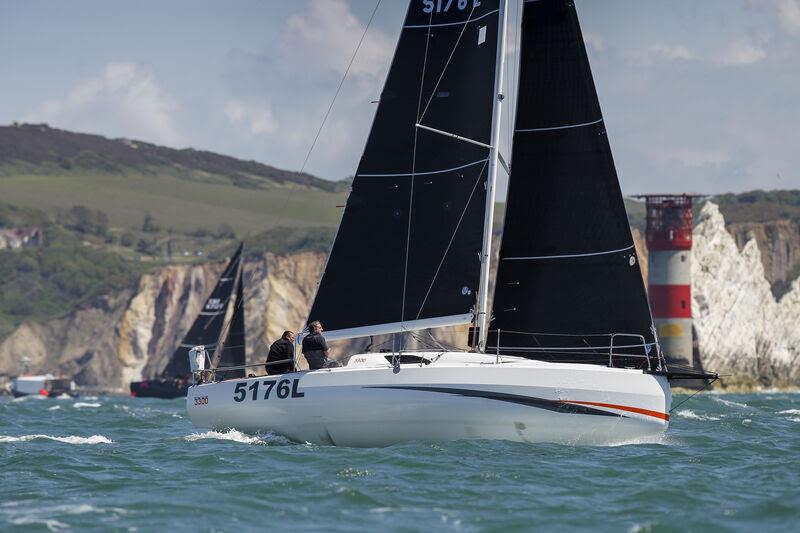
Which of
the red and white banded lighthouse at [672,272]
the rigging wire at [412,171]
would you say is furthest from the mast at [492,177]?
the red and white banded lighthouse at [672,272]

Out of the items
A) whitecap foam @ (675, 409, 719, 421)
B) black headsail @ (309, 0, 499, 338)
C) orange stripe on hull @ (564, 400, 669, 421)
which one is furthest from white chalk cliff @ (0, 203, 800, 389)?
orange stripe on hull @ (564, 400, 669, 421)

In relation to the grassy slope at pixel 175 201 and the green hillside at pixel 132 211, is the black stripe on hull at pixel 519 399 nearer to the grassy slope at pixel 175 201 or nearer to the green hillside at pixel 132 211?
the green hillside at pixel 132 211

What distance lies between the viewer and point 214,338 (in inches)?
2499

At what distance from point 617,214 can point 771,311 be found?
6531cm

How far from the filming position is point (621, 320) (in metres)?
22.5

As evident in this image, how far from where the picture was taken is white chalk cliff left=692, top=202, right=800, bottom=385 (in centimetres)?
8144

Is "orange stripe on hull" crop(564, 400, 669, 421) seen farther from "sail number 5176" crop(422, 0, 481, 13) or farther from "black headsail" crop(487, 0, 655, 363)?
"sail number 5176" crop(422, 0, 481, 13)

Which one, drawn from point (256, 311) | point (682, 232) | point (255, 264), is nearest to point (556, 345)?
point (682, 232)

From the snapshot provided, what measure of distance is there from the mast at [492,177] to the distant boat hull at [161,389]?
4598cm

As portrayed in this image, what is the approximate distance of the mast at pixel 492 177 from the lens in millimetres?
22469

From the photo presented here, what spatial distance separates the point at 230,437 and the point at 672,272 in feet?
167

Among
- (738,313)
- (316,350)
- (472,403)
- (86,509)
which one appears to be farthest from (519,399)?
(738,313)

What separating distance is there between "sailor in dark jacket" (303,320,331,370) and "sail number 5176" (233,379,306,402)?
1.76 ft

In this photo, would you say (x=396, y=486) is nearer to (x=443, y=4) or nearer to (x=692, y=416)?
(x=443, y=4)
